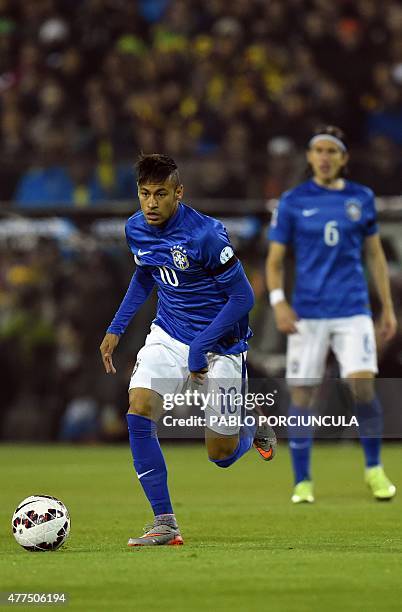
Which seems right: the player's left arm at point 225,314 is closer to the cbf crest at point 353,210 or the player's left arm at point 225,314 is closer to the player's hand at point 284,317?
the player's hand at point 284,317

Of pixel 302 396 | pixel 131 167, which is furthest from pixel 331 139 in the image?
pixel 131 167

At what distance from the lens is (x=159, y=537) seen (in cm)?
684

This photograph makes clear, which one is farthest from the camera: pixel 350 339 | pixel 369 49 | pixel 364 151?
pixel 369 49

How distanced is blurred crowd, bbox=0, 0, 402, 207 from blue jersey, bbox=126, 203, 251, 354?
7.39 meters

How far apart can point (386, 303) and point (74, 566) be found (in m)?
4.72

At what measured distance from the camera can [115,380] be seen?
1557 centimetres

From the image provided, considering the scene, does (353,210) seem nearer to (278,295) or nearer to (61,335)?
(278,295)

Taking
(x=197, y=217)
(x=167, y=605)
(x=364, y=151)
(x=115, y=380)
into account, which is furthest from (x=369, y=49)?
(x=167, y=605)

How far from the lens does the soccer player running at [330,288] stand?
9.94 meters

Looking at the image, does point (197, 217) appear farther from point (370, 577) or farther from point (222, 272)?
point (370, 577)

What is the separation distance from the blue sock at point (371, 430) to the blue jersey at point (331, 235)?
2.39ft

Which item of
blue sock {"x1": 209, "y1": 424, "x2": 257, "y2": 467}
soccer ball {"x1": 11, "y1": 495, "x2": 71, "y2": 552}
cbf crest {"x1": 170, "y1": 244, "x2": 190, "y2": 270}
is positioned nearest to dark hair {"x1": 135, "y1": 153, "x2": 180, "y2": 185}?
cbf crest {"x1": 170, "y1": 244, "x2": 190, "y2": 270}

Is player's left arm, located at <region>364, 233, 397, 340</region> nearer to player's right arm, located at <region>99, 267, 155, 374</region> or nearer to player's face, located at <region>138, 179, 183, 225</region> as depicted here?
player's right arm, located at <region>99, 267, 155, 374</region>

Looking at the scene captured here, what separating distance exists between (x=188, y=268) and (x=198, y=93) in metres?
10.2
